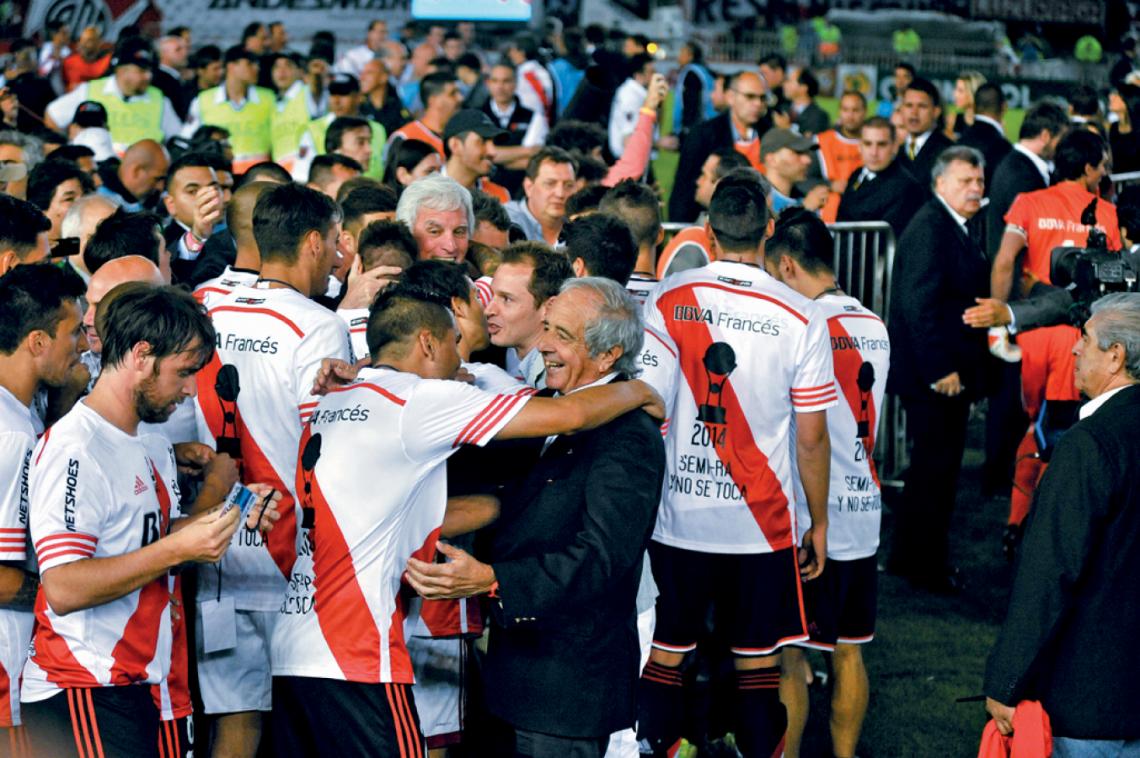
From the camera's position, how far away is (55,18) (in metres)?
21.1

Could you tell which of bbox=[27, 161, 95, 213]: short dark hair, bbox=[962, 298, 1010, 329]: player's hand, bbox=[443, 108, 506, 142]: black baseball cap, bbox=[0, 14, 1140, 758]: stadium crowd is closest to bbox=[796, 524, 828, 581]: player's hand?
bbox=[0, 14, 1140, 758]: stadium crowd

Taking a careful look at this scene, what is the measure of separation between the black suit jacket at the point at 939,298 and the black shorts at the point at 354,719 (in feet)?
14.4

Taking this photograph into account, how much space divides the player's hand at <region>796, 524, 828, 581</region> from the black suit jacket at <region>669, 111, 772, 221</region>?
4645 mm

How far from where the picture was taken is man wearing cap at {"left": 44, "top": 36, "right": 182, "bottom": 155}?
423 inches

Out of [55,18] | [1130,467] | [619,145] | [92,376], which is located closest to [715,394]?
[1130,467]

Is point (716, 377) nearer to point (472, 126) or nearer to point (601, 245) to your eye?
point (601, 245)

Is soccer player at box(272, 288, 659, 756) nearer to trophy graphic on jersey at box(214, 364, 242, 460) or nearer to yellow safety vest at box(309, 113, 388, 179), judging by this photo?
trophy graphic on jersey at box(214, 364, 242, 460)

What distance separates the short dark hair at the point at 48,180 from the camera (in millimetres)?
6555

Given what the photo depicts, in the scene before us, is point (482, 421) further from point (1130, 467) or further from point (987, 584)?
point (987, 584)

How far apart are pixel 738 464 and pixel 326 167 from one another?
10.7 ft

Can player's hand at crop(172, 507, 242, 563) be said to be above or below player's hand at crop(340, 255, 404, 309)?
below

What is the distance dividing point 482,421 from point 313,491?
502 mm

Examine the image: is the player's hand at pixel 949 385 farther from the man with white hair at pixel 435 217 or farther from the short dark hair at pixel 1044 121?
the man with white hair at pixel 435 217

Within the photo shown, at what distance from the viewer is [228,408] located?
4512 millimetres
